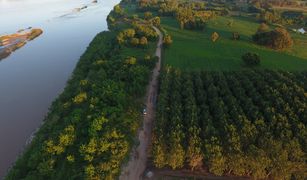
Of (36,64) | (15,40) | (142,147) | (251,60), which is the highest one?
(251,60)

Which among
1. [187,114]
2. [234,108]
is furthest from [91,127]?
[234,108]

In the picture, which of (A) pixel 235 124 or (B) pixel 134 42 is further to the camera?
(B) pixel 134 42

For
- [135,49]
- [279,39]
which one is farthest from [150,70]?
[279,39]

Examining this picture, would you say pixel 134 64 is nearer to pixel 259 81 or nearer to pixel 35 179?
pixel 259 81

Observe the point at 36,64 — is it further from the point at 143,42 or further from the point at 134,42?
the point at 143,42

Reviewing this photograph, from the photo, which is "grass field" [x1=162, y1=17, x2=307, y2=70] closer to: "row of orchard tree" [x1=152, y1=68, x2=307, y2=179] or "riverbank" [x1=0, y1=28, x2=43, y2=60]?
"row of orchard tree" [x1=152, y1=68, x2=307, y2=179]
